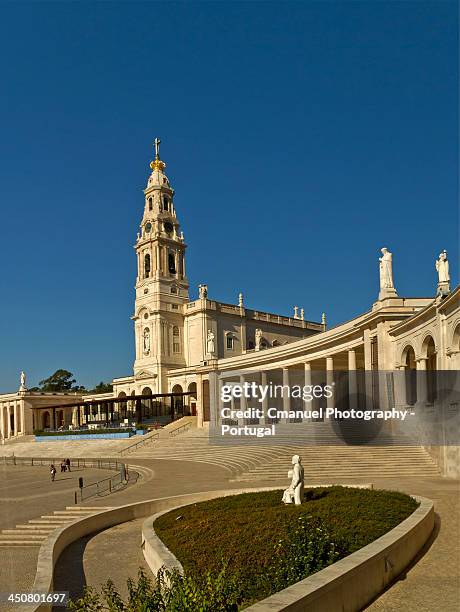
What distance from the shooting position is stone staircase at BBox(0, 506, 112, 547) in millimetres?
18484

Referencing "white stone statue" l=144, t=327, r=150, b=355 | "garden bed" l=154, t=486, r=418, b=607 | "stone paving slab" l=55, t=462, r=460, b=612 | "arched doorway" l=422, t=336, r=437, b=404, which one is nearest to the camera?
"stone paving slab" l=55, t=462, r=460, b=612

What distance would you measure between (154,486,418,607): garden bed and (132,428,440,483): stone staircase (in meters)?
10.4

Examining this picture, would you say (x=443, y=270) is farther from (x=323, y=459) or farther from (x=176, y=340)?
(x=176, y=340)

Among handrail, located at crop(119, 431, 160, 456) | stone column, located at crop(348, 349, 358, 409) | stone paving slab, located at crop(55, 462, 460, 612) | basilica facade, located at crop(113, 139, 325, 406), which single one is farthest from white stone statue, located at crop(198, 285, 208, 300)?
→ stone paving slab, located at crop(55, 462, 460, 612)

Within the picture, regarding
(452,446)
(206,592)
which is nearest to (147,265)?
(452,446)

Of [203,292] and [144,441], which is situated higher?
[203,292]

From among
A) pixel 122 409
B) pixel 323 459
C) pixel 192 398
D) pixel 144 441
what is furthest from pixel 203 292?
Answer: pixel 323 459

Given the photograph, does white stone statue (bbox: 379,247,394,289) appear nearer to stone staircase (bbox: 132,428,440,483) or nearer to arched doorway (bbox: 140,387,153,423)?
stone staircase (bbox: 132,428,440,483)

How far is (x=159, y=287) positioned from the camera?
283ft

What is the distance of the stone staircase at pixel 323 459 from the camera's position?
97.0 feet

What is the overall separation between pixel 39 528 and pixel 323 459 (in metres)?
17.0

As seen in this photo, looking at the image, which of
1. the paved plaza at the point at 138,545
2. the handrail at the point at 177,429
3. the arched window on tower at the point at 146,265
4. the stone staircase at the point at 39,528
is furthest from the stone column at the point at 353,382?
the arched window on tower at the point at 146,265

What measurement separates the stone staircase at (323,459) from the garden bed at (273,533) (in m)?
10.4

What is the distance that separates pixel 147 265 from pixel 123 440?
34.3m
